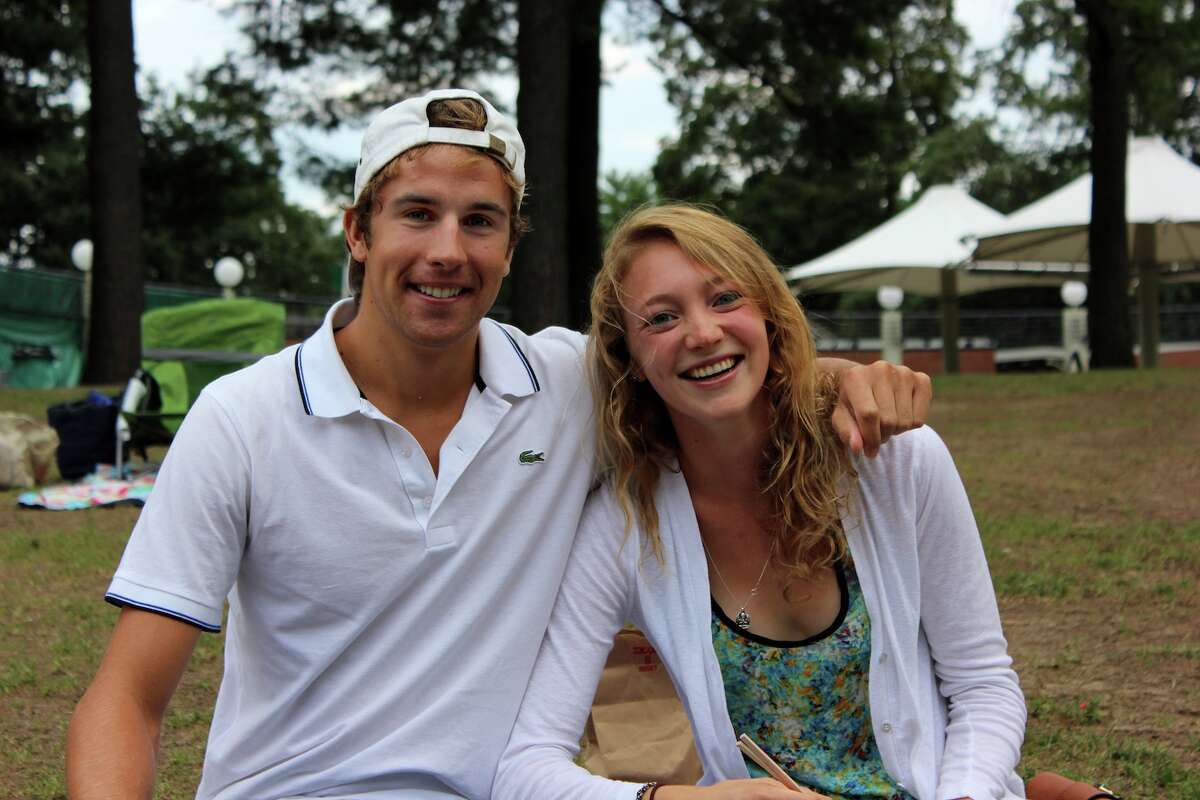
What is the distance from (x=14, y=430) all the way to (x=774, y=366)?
28.0ft

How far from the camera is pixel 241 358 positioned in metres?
10.1

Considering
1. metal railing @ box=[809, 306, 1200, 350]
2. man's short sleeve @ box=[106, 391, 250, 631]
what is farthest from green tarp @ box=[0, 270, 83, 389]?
man's short sleeve @ box=[106, 391, 250, 631]

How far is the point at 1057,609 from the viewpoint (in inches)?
212

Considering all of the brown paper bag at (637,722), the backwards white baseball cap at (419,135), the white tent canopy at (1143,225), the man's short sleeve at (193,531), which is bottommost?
the brown paper bag at (637,722)

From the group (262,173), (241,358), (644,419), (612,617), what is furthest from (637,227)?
(262,173)

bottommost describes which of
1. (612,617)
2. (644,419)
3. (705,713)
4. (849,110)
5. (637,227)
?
(705,713)

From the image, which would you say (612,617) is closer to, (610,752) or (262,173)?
(610,752)

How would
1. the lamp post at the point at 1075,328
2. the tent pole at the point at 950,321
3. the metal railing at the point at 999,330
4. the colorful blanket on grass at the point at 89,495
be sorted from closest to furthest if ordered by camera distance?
the colorful blanket on grass at the point at 89,495 < the tent pole at the point at 950,321 < the lamp post at the point at 1075,328 < the metal railing at the point at 999,330

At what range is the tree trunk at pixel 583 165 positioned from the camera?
16625 mm

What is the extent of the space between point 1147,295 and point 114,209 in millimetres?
14540

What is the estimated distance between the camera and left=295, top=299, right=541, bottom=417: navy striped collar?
231 centimetres

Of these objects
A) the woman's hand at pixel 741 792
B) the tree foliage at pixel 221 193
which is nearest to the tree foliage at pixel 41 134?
the tree foliage at pixel 221 193

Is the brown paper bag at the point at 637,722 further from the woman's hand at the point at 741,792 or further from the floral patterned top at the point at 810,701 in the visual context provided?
the woman's hand at the point at 741,792

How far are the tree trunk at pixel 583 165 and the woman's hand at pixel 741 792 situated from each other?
14264 mm
